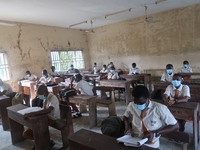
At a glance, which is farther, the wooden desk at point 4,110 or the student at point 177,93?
the wooden desk at point 4,110

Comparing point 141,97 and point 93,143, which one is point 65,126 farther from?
point 141,97

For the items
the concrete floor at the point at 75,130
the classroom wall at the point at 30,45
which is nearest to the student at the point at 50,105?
the concrete floor at the point at 75,130

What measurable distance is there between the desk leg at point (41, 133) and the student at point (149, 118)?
4.91ft

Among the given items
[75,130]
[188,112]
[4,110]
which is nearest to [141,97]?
[188,112]

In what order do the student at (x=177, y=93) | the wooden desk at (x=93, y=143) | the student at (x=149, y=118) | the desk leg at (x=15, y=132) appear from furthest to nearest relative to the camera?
the desk leg at (x=15, y=132), the student at (x=177, y=93), the student at (x=149, y=118), the wooden desk at (x=93, y=143)

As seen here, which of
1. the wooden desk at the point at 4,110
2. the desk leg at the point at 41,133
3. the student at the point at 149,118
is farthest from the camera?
the wooden desk at the point at 4,110

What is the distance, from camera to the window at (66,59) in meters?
9.31

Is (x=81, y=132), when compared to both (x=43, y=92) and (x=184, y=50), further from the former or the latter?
(x=184, y=50)

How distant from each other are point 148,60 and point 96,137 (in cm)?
758

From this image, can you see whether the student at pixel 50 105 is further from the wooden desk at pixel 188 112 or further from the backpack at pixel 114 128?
the wooden desk at pixel 188 112

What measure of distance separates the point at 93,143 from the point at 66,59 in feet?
29.0

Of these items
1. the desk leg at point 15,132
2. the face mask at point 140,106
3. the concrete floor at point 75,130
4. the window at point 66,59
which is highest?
the window at point 66,59

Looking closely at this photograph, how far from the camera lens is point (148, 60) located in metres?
8.56

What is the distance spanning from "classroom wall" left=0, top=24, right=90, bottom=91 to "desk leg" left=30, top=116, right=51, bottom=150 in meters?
5.83
